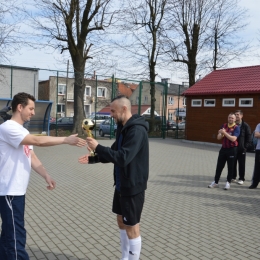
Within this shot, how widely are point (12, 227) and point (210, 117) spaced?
18.7m

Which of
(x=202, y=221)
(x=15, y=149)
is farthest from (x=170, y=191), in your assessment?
(x=15, y=149)

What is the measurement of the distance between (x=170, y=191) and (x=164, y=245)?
3371 millimetres

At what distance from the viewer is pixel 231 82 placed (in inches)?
808

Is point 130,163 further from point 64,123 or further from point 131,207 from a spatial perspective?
point 64,123

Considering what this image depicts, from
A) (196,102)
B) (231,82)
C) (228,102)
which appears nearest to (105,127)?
(196,102)

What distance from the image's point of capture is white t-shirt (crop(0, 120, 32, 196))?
2992mm

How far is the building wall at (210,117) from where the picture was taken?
715 inches

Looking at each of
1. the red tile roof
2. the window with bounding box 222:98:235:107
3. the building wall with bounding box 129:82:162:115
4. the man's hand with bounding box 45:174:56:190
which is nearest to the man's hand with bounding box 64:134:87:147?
the man's hand with bounding box 45:174:56:190

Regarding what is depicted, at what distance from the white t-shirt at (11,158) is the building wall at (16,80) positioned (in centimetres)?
1752

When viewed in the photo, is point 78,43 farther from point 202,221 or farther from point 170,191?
point 202,221

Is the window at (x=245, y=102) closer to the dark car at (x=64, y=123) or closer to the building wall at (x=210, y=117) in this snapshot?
the building wall at (x=210, y=117)

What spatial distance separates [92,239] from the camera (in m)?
4.69

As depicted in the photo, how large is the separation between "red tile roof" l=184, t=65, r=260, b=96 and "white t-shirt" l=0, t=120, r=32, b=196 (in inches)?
653

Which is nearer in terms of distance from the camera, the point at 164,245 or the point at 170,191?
the point at 164,245
